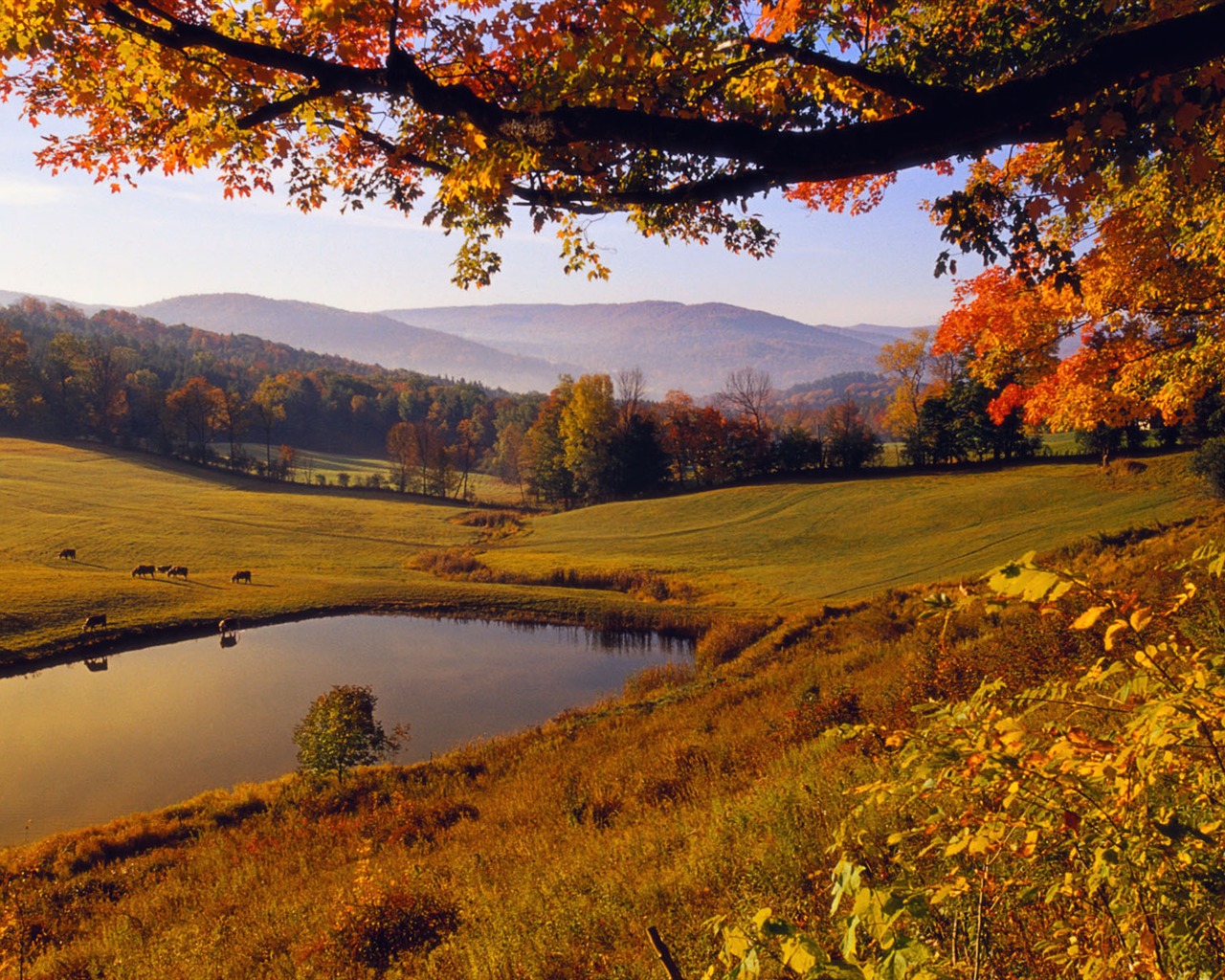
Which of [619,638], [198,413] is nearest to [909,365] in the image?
[619,638]

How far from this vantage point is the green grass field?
35938mm

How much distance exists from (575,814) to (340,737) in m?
9.72

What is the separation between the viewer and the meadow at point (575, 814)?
16.7 feet

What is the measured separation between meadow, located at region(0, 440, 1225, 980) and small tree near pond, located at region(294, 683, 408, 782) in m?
0.83

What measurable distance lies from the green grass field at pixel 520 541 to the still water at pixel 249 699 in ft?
13.2

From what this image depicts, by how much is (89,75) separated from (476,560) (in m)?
44.6

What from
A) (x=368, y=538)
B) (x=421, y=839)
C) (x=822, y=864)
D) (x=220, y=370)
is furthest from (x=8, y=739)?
(x=220, y=370)

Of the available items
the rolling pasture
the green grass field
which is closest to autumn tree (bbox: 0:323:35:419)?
the green grass field

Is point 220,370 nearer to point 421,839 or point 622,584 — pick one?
point 622,584

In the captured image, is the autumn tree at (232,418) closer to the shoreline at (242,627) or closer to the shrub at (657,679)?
the shoreline at (242,627)

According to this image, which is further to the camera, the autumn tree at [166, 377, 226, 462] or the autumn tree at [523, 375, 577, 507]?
the autumn tree at [166, 377, 226, 462]

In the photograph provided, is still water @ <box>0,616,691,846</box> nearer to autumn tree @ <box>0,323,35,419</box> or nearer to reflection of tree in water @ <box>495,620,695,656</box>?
reflection of tree in water @ <box>495,620,695,656</box>

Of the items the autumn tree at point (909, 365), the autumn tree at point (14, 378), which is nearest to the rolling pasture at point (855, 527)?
the autumn tree at point (909, 365)

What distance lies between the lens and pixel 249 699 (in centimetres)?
2497
